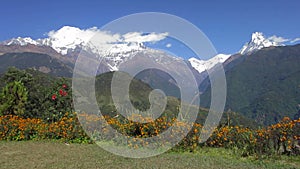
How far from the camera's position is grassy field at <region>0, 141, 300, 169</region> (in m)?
8.12

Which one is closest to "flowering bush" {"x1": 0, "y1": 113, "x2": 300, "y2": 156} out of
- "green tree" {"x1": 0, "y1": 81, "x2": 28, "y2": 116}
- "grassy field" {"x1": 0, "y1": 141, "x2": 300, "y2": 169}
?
"grassy field" {"x1": 0, "y1": 141, "x2": 300, "y2": 169}

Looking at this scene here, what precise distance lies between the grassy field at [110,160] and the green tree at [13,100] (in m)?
7.53

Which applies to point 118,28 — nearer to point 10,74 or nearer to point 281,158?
point 281,158

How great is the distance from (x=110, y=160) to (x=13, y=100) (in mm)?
11425

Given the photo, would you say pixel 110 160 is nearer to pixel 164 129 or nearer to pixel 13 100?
pixel 164 129

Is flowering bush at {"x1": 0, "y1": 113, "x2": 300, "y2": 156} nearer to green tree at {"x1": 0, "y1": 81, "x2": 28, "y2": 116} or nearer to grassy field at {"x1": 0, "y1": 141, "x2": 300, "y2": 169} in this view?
grassy field at {"x1": 0, "y1": 141, "x2": 300, "y2": 169}

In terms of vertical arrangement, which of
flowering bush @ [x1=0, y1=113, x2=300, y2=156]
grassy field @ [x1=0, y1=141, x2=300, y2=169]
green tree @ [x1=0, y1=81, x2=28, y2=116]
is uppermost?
green tree @ [x1=0, y1=81, x2=28, y2=116]

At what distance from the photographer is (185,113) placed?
489 inches

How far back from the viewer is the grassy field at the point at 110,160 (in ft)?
26.6

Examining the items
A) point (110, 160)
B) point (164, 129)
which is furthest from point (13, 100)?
point (110, 160)

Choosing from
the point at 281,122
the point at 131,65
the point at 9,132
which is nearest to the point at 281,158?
the point at 281,122

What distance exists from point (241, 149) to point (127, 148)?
369cm

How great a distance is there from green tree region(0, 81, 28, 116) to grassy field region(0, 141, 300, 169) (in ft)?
24.7

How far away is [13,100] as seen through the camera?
59.4 ft
